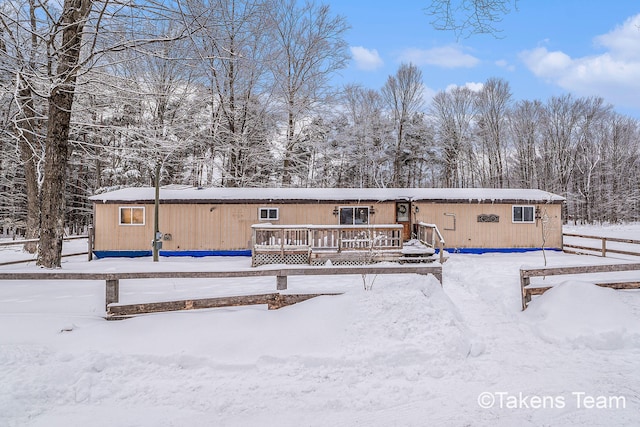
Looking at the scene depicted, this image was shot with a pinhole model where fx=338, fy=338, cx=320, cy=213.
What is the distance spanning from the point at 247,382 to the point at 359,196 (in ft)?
35.6

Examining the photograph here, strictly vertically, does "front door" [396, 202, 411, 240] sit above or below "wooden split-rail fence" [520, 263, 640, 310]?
above

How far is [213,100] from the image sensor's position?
17.9 m

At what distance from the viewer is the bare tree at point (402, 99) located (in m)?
26.9

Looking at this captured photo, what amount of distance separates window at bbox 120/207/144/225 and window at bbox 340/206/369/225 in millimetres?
7857

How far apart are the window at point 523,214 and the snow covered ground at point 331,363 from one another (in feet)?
30.7

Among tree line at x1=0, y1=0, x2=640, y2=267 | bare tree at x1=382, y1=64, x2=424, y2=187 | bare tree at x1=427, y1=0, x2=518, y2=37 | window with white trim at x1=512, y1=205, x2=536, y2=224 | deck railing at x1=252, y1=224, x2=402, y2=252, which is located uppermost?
bare tree at x1=382, y1=64, x2=424, y2=187

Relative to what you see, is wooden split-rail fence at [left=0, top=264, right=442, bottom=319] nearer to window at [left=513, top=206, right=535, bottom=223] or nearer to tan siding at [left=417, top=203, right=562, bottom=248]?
tan siding at [left=417, top=203, right=562, bottom=248]

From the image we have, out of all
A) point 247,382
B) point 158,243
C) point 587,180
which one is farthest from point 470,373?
point 587,180

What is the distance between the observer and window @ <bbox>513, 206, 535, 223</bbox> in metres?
14.1

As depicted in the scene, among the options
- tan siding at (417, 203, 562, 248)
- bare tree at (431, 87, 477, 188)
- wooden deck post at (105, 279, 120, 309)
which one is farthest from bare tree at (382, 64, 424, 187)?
wooden deck post at (105, 279, 120, 309)

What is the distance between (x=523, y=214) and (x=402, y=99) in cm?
1594

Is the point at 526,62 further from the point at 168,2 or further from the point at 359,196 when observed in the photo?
the point at 168,2

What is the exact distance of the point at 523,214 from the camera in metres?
14.2

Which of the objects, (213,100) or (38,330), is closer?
(38,330)
